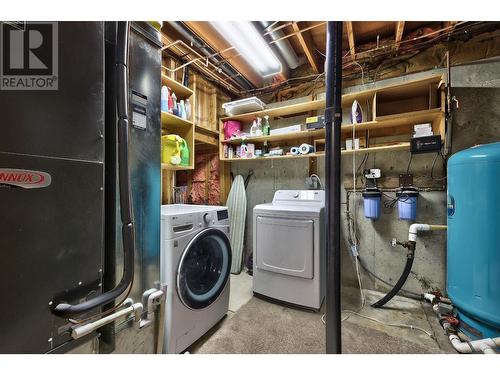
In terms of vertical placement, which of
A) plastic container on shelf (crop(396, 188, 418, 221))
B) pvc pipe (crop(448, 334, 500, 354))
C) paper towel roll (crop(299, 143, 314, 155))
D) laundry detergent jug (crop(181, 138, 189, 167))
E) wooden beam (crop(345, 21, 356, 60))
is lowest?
pvc pipe (crop(448, 334, 500, 354))

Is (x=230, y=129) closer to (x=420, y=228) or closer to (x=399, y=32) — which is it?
(x=399, y=32)

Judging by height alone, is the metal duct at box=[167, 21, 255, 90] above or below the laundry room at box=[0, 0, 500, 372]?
above

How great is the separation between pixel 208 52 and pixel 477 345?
11.1ft

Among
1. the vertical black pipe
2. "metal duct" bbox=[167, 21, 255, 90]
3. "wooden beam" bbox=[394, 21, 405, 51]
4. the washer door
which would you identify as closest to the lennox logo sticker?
the washer door

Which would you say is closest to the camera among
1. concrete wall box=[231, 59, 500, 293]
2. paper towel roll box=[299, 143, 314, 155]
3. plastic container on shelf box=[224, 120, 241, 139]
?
concrete wall box=[231, 59, 500, 293]

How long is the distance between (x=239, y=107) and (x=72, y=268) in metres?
2.49

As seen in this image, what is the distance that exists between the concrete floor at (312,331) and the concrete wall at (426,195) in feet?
1.08

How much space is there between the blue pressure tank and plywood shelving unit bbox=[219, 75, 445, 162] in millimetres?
571

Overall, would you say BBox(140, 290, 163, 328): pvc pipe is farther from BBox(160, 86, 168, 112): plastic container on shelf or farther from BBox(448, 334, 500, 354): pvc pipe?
BBox(448, 334, 500, 354): pvc pipe

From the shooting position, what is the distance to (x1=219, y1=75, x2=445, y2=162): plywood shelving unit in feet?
6.42

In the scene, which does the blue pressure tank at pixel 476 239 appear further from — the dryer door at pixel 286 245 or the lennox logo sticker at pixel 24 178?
the lennox logo sticker at pixel 24 178

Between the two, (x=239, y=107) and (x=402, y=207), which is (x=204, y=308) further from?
(x=239, y=107)

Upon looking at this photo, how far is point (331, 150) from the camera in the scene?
0.90 meters

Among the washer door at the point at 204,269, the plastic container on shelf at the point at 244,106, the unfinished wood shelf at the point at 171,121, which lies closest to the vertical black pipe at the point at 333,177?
the washer door at the point at 204,269
